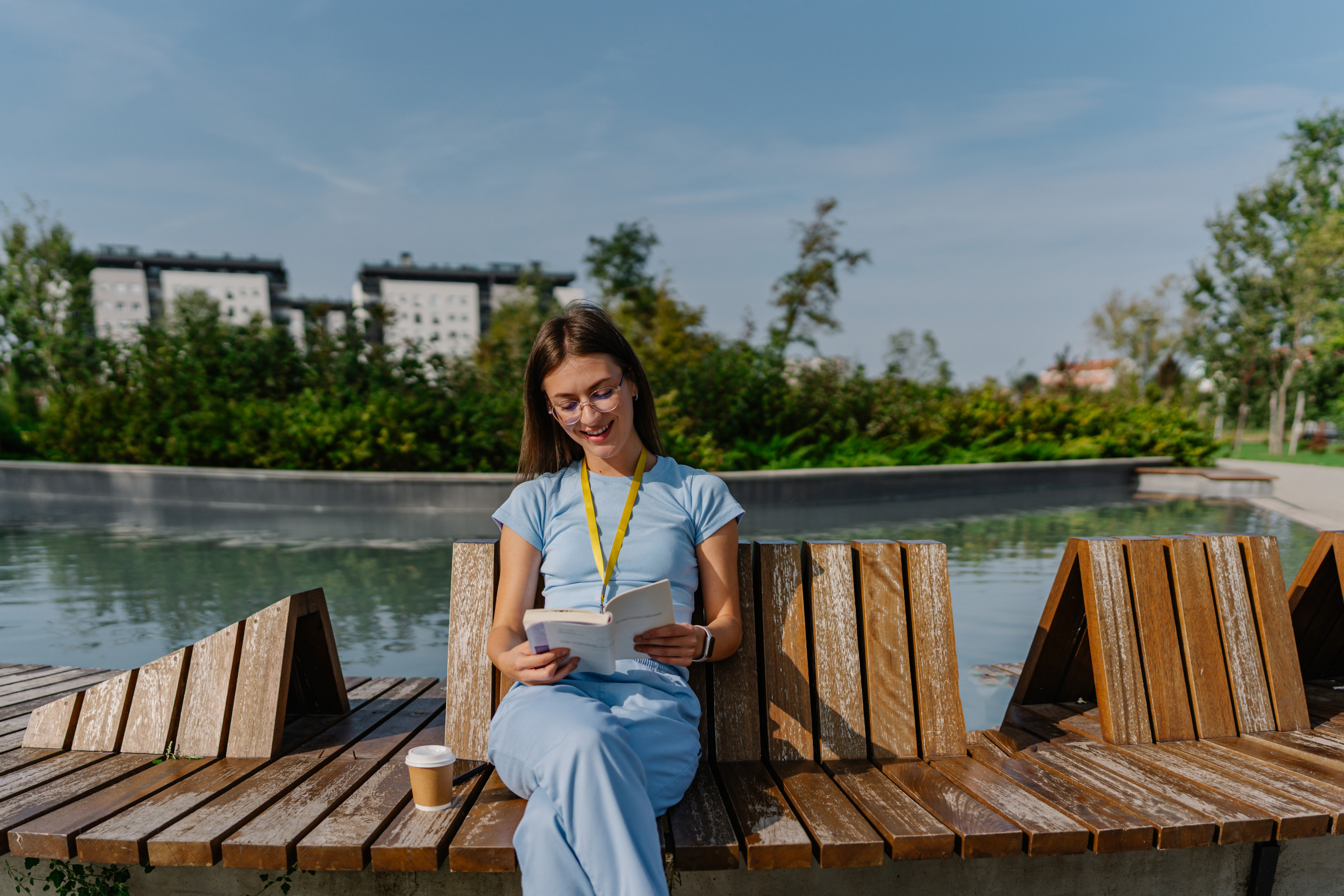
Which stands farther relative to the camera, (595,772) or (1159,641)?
(1159,641)

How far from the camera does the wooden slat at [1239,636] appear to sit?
2.75 m

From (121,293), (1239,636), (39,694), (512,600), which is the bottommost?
(39,694)

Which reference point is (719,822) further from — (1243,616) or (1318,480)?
(1318,480)

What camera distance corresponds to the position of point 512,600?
245 centimetres

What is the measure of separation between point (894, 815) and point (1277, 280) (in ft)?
144

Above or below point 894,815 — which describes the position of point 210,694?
above

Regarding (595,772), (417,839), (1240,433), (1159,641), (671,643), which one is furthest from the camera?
(1240,433)

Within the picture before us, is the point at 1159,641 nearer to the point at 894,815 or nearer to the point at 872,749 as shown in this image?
the point at 872,749

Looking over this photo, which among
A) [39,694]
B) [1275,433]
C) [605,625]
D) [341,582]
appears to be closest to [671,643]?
[605,625]

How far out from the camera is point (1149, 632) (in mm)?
2719

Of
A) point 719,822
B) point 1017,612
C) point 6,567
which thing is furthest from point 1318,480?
point 6,567

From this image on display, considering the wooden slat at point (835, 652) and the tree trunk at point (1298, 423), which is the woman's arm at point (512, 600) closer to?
the wooden slat at point (835, 652)

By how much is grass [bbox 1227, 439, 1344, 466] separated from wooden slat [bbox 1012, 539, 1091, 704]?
94.6 ft

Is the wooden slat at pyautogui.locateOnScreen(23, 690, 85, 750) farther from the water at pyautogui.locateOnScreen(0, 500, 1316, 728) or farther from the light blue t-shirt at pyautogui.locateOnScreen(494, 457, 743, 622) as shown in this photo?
the water at pyautogui.locateOnScreen(0, 500, 1316, 728)
